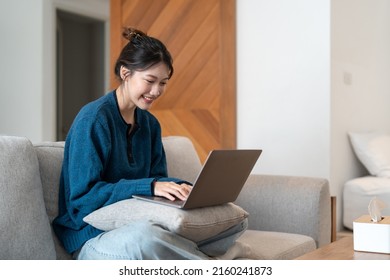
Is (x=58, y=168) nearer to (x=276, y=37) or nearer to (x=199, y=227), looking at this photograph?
(x=199, y=227)

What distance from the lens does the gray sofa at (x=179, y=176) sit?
5.91 feet

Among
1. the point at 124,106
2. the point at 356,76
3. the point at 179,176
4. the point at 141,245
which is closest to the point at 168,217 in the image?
the point at 141,245

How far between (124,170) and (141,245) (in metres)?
0.45

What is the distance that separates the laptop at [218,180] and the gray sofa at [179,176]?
0.93 ft

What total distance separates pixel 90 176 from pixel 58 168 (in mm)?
233

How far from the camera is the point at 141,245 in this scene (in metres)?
1.70

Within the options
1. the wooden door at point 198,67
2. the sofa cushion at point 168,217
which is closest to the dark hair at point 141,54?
the sofa cushion at point 168,217

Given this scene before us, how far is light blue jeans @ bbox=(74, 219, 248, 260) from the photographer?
1.70 meters

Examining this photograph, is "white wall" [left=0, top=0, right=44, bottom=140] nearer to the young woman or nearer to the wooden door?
the wooden door

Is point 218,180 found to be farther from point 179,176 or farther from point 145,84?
point 179,176

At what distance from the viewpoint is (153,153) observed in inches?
92.9

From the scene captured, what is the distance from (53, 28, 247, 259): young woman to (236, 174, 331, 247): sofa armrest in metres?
0.54
